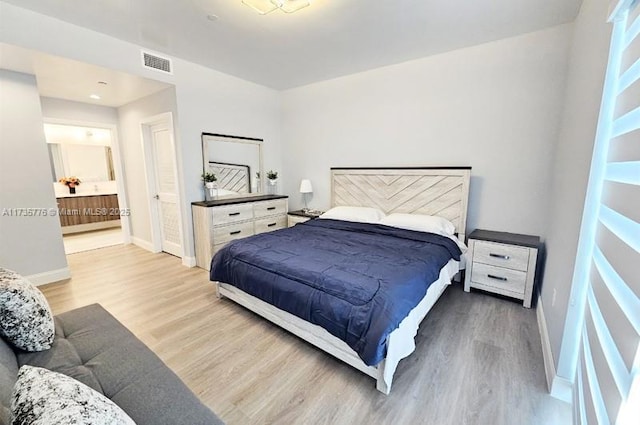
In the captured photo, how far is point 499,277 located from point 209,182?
380cm

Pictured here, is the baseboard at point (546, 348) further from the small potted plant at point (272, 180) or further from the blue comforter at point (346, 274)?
the small potted plant at point (272, 180)

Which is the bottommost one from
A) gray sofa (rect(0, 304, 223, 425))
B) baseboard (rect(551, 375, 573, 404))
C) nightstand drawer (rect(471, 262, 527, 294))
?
baseboard (rect(551, 375, 573, 404))

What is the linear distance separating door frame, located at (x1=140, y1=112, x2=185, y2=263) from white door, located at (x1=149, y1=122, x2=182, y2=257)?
0.03m

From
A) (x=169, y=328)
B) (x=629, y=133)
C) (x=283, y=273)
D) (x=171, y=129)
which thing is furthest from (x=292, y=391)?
(x=171, y=129)

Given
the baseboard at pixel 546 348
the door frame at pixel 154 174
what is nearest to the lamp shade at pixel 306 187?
the door frame at pixel 154 174

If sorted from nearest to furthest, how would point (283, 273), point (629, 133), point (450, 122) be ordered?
point (629, 133), point (283, 273), point (450, 122)

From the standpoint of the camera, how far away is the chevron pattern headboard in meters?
3.08

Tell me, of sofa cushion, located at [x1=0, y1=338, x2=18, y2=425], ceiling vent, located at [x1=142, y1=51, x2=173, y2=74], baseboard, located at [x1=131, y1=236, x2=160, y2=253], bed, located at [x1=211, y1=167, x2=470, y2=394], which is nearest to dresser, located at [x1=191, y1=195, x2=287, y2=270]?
bed, located at [x1=211, y1=167, x2=470, y2=394]

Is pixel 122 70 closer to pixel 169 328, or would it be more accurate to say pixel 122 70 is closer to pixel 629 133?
pixel 169 328

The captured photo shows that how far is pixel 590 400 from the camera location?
1039mm

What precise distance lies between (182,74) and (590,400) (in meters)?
4.54

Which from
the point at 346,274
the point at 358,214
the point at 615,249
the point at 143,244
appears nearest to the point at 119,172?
the point at 143,244

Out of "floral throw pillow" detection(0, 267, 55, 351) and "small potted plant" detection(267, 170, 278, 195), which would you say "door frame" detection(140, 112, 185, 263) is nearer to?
"small potted plant" detection(267, 170, 278, 195)

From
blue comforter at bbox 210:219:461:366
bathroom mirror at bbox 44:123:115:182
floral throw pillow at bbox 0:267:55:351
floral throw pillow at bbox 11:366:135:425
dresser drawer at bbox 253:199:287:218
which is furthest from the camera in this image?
bathroom mirror at bbox 44:123:115:182
